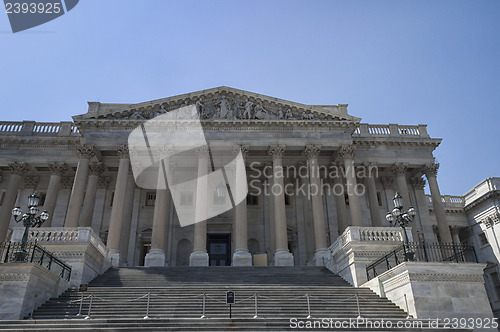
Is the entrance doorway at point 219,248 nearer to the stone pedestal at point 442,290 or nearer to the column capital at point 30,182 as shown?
the column capital at point 30,182

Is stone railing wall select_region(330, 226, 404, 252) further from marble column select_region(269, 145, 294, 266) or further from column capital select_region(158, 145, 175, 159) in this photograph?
column capital select_region(158, 145, 175, 159)

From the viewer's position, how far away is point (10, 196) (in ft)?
108

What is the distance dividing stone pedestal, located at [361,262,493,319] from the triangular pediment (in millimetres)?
18119

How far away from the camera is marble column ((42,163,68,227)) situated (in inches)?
1270

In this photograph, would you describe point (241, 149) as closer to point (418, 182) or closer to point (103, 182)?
point (103, 182)

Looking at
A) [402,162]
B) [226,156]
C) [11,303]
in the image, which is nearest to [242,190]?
[226,156]

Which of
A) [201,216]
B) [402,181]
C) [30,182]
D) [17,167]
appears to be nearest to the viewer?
[201,216]

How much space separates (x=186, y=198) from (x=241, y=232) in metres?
9.22

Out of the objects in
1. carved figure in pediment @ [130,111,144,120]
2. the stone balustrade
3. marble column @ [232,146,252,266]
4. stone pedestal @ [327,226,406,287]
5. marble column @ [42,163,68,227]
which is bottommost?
stone pedestal @ [327,226,406,287]

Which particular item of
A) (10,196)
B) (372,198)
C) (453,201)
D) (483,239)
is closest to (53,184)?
(10,196)

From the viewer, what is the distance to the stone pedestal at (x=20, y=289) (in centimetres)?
1489

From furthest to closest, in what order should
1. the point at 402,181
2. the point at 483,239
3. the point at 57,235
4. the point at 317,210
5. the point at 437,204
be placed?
the point at 483,239, the point at 402,181, the point at 437,204, the point at 317,210, the point at 57,235

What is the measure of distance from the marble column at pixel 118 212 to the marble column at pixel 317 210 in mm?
14443

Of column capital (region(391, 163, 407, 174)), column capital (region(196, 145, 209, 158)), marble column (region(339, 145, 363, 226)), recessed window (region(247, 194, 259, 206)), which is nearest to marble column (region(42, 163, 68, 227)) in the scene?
column capital (region(196, 145, 209, 158))
